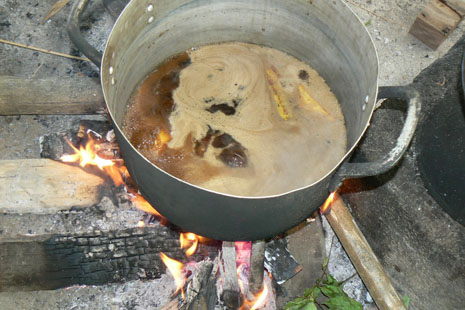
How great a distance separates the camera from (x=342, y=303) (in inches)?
92.4

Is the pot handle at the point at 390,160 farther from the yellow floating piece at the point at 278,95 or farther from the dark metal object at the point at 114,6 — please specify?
the dark metal object at the point at 114,6

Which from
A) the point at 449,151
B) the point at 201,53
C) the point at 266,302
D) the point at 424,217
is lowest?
the point at 266,302

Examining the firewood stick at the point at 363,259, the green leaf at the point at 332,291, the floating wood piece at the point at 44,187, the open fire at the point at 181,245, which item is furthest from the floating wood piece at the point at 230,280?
the floating wood piece at the point at 44,187

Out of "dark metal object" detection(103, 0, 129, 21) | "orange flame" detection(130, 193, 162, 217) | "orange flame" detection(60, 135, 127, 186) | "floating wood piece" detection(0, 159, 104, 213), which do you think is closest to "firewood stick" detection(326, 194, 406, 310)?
"orange flame" detection(130, 193, 162, 217)

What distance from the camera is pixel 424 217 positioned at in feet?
7.58

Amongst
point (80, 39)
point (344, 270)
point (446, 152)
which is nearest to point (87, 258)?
point (80, 39)

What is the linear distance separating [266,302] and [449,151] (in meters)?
1.07

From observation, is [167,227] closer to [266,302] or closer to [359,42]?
[266,302]

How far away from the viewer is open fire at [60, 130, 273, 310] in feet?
7.61

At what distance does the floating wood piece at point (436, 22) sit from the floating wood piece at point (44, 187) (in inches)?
83.1

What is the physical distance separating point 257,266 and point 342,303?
1.53ft

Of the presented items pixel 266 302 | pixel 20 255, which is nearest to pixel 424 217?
pixel 266 302

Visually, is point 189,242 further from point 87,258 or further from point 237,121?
point 237,121

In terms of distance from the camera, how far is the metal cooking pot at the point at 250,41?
1547 mm
